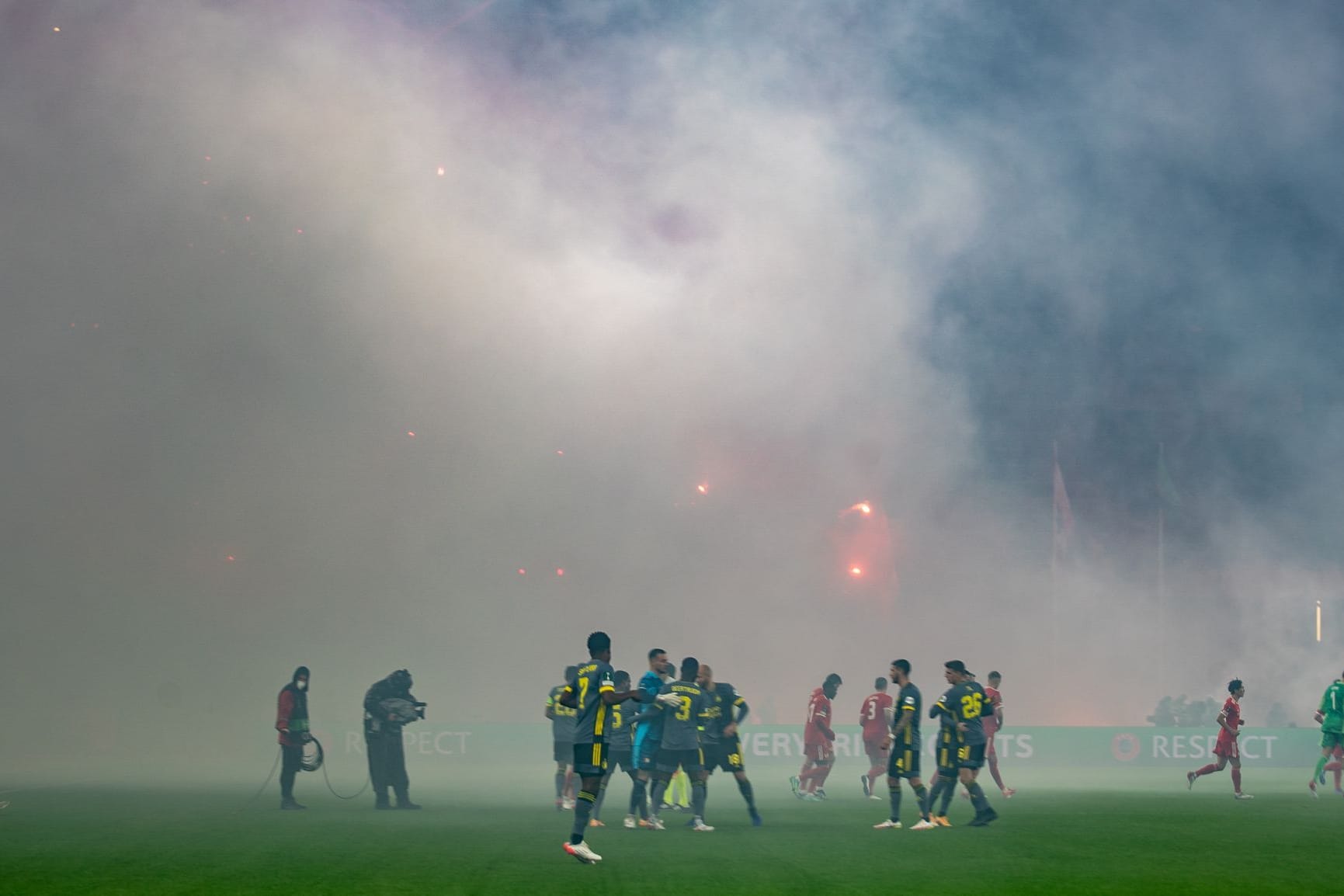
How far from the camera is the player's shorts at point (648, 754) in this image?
60.3 feet

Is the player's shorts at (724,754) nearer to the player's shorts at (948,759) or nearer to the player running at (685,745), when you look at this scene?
the player running at (685,745)

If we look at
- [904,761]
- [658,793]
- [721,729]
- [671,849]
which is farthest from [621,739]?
[671,849]

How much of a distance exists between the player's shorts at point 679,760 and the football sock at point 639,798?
1.58ft

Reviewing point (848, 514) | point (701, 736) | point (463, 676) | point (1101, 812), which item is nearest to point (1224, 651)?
point (848, 514)

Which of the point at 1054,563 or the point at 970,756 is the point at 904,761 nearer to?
the point at 970,756

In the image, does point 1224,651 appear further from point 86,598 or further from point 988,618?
point 86,598

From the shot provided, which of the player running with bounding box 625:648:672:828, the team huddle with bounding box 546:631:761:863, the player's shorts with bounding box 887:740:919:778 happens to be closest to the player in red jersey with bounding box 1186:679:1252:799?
the player's shorts with bounding box 887:740:919:778

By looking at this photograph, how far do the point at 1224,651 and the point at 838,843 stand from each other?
4956cm

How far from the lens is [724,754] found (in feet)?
62.3

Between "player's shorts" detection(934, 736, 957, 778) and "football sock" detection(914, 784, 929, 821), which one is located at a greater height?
"player's shorts" detection(934, 736, 957, 778)

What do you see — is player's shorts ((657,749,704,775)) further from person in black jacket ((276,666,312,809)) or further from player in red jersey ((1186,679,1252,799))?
player in red jersey ((1186,679,1252,799))

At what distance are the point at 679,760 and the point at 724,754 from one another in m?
1.05

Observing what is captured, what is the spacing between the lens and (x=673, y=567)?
57.3 m

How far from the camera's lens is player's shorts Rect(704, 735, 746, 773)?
1892 centimetres
